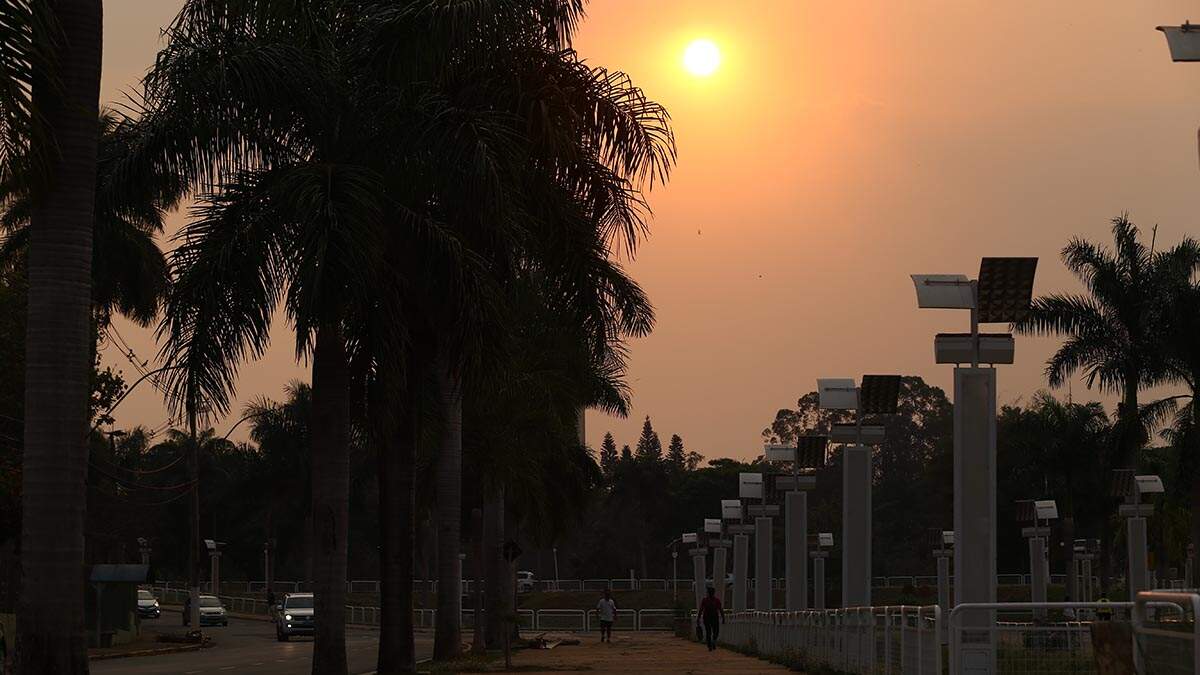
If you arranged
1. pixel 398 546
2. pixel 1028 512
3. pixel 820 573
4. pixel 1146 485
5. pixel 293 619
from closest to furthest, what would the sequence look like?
pixel 398 546, pixel 1146 485, pixel 1028 512, pixel 820 573, pixel 293 619

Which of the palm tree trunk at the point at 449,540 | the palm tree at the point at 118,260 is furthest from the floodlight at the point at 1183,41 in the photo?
the palm tree at the point at 118,260

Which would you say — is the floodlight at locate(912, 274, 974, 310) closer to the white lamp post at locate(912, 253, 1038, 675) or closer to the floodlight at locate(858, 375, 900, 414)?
the white lamp post at locate(912, 253, 1038, 675)

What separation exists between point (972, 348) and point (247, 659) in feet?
92.4

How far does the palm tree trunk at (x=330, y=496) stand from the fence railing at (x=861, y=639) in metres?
7.25

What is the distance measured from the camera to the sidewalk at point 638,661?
108 ft

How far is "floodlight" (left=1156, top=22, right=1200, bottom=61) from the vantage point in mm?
14609

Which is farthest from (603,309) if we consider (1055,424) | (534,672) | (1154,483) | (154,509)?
(154,509)

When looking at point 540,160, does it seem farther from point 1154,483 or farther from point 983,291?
point 1154,483

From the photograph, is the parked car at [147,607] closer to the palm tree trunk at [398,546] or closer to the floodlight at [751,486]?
the floodlight at [751,486]

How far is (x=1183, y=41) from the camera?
14.7 meters

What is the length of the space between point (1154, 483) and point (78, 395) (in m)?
36.9

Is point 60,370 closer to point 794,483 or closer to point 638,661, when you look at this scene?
point 638,661

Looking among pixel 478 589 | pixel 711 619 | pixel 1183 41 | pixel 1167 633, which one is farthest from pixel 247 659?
pixel 1167 633

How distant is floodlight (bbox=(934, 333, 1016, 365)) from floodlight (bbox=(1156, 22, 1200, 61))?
8.55 meters
